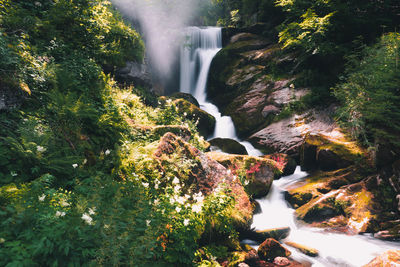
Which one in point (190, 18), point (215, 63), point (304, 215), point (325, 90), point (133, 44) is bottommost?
point (304, 215)

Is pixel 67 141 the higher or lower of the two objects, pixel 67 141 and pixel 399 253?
the higher

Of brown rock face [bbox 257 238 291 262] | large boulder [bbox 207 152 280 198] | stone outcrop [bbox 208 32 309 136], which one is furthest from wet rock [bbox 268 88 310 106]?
brown rock face [bbox 257 238 291 262]

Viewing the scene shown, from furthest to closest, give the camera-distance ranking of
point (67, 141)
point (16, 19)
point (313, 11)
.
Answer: point (313, 11)
point (16, 19)
point (67, 141)

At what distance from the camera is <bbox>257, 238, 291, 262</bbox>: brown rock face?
518cm

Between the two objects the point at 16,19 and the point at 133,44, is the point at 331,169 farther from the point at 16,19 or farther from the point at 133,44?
the point at 16,19

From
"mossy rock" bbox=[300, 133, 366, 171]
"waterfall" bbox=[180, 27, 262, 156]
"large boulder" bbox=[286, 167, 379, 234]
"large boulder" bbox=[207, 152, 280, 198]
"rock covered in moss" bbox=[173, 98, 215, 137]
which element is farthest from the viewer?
"waterfall" bbox=[180, 27, 262, 156]

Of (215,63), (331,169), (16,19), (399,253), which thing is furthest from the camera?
(215,63)

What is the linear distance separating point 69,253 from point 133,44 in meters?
10.1

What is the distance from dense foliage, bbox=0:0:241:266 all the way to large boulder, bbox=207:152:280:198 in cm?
150

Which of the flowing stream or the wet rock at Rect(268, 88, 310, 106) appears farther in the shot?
the wet rock at Rect(268, 88, 310, 106)

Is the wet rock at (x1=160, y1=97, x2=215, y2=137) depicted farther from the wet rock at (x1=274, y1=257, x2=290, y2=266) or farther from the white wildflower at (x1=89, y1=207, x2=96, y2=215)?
the white wildflower at (x1=89, y1=207, x2=96, y2=215)

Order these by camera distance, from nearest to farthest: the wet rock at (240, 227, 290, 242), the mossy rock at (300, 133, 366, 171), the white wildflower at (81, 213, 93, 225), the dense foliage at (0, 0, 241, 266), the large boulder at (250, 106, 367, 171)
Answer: the dense foliage at (0, 0, 241, 266), the white wildflower at (81, 213, 93, 225), the wet rock at (240, 227, 290, 242), the mossy rock at (300, 133, 366, 171), the large boulder at (250, 106, 367, 171)

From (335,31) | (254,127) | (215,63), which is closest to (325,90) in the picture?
(335,31)

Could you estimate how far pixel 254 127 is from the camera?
556 inches
